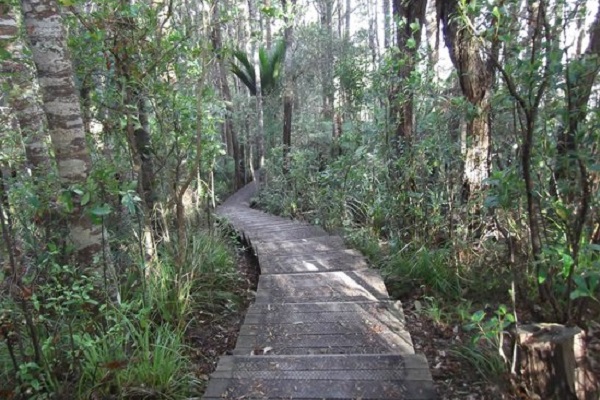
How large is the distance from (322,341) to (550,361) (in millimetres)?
1589

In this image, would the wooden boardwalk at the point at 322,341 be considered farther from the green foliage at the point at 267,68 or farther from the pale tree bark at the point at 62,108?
the green foliage at the point at 267,68

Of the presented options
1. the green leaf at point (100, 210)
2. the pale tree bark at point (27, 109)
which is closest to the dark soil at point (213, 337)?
the green leaf at point (100, 210)

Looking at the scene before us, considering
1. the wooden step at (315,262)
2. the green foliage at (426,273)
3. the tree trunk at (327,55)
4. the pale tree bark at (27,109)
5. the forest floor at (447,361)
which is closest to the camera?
the forest floor at (447,361)

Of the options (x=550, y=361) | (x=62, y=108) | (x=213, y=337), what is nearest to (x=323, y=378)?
(x=550, y=361)

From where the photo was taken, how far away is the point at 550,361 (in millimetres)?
2256

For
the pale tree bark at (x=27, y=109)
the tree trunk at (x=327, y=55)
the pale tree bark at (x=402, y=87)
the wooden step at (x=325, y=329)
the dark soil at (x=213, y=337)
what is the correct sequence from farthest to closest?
the tree trunk at (x=327, y=55)
the pale tree bark at (x=402, y=87)
the pale tree bark at (x=27, y=109)
the dark soil at (x=213, y=337)
the wooden step at (x=325, y=329)

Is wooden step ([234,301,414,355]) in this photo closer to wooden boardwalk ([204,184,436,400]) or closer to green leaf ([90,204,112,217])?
wooden boardwalk ([204,184,436,400])

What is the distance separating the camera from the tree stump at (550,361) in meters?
2.23

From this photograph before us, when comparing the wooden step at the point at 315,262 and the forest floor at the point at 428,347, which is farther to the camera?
the wooden step at the point at 315,262

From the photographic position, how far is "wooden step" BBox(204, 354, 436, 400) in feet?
8.14

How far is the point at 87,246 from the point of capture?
3297 millimetres

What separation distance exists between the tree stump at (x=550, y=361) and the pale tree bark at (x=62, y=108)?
115 inches

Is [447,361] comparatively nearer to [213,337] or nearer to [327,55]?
[213,337]

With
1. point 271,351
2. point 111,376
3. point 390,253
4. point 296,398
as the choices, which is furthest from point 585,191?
point 111,376
